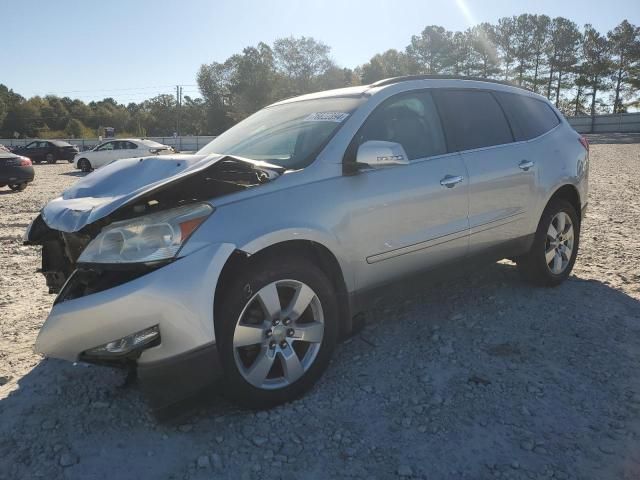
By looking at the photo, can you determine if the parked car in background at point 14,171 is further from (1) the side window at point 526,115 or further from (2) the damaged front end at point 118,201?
(1) the side window at point 526,115

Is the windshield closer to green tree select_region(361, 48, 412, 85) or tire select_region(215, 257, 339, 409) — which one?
tire select_region(215, 257, 339, 409)

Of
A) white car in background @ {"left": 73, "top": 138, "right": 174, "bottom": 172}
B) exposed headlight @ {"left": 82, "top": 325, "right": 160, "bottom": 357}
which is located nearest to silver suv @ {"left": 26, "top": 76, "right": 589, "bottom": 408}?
exposed headlight @ {"left": 82, "top": 325, "right": 160, "bottom": 357}

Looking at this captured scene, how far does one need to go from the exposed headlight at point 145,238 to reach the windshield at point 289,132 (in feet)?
2.60

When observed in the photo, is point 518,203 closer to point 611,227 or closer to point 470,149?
point 470,149

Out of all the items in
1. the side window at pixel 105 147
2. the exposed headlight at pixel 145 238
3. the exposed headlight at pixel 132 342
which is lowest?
the side window at pixel 105 147

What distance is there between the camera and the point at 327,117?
11.4 ft

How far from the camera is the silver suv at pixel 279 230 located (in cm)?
249

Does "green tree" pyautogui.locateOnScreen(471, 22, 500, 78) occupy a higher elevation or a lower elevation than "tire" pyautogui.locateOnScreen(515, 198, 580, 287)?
higher

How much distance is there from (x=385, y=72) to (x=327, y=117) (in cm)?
7598

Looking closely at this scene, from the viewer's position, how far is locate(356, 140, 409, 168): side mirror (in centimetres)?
308

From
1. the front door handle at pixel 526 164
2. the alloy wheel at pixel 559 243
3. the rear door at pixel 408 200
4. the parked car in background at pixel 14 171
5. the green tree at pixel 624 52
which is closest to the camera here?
the rear door at pixel 408 200

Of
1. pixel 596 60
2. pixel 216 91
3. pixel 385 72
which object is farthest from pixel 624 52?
pixel 216 91

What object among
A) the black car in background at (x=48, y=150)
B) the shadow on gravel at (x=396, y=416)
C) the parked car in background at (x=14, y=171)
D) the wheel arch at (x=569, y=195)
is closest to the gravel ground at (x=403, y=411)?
the shadow on gravel at (x=396, y=416)

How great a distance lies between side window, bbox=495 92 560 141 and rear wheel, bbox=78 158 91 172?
23819mm
